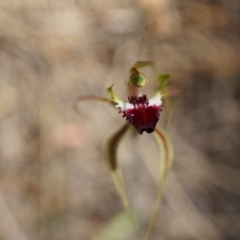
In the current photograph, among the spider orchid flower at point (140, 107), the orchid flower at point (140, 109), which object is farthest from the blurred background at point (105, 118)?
the spider orchid flower at point (140, 107)

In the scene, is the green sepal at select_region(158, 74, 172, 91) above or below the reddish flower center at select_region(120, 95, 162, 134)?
above

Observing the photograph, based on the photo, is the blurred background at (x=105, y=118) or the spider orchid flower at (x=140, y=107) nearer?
the spider orchid flower at (x=140, y=107)

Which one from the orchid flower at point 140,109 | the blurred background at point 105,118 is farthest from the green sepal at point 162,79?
the blurred background at point 105,118

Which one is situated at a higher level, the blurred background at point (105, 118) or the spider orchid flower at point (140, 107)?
the blurred background at point (105, 118)

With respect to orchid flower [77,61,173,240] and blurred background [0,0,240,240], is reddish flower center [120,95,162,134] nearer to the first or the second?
orchid flower [77,61,173,240]

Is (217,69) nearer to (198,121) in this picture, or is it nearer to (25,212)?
(198,121)

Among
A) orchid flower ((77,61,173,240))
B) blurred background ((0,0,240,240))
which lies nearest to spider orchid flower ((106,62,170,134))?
orchid flower ((77,61,173,240))

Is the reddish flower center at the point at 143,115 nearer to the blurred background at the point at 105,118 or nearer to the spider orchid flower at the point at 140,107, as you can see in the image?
the spider orchid flower at the point at 140,107

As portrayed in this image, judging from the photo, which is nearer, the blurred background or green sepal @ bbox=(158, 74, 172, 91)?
green sepal @ bbox=(158, 74, 172, 91)
